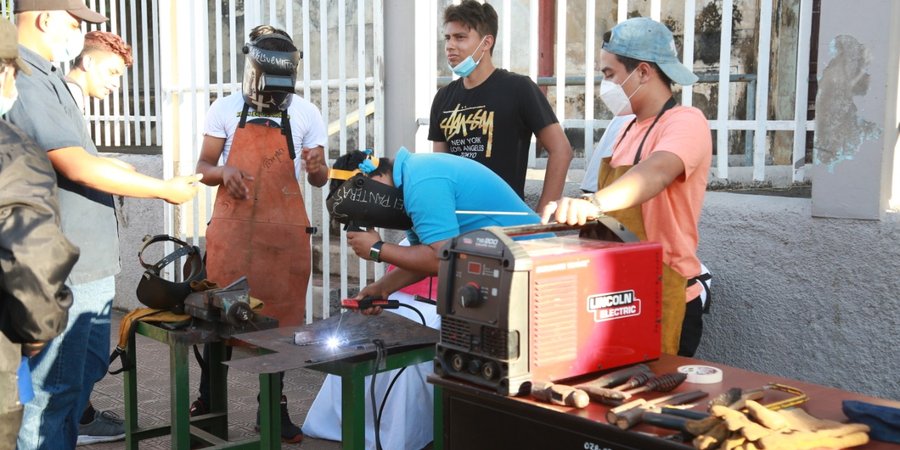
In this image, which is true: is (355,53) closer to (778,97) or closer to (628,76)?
(778,97)

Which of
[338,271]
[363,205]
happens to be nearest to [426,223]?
[363,205]

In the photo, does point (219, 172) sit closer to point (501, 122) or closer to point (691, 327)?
point (501, 122)

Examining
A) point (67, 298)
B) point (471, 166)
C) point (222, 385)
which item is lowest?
point (222, 385)

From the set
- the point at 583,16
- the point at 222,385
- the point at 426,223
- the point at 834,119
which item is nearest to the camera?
the point at 426,223

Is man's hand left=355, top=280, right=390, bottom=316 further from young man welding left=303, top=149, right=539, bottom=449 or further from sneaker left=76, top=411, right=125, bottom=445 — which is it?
sneaker left=76, top=411, right=125, bottom=445

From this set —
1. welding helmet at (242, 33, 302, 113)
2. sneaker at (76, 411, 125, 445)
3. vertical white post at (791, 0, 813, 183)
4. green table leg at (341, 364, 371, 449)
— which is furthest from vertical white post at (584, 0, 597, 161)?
sneaker at (76, 411, 125, 445)

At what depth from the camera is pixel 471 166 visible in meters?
3.64

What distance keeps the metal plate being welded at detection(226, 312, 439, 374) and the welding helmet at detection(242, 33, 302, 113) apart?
1.44 metres

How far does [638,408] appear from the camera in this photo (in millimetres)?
2232

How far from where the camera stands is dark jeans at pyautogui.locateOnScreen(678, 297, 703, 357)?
3.34 metres

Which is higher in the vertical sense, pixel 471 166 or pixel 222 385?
pixel 471 166

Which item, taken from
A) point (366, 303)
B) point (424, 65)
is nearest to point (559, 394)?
point (366, 303)

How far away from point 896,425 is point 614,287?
0.74 meters

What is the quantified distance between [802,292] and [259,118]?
2.65m
